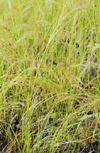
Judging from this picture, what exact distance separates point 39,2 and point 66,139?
1258 millimetres

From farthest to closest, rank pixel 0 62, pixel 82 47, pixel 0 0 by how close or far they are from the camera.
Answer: pixel 0 0
pixel 82 47
pixel 0 62

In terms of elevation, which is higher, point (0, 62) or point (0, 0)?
point (0, 0)

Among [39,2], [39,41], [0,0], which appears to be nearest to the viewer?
[39,41]

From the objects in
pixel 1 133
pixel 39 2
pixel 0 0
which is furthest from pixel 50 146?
pixel 0 0

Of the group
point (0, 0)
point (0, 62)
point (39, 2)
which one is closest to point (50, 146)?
point (0, 62)

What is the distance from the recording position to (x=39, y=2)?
1644 mm

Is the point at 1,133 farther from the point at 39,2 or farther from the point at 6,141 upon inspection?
the point at 39,2

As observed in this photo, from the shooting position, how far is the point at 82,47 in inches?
49.3

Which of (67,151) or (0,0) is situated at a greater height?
(0,0)

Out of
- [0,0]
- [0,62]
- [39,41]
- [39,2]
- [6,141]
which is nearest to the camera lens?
[6,141]

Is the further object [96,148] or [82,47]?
[82,47]

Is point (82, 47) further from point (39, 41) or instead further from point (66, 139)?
point (66, 139)

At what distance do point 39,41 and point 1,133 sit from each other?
0.71 m

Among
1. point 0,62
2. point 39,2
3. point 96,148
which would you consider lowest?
point 96,148
